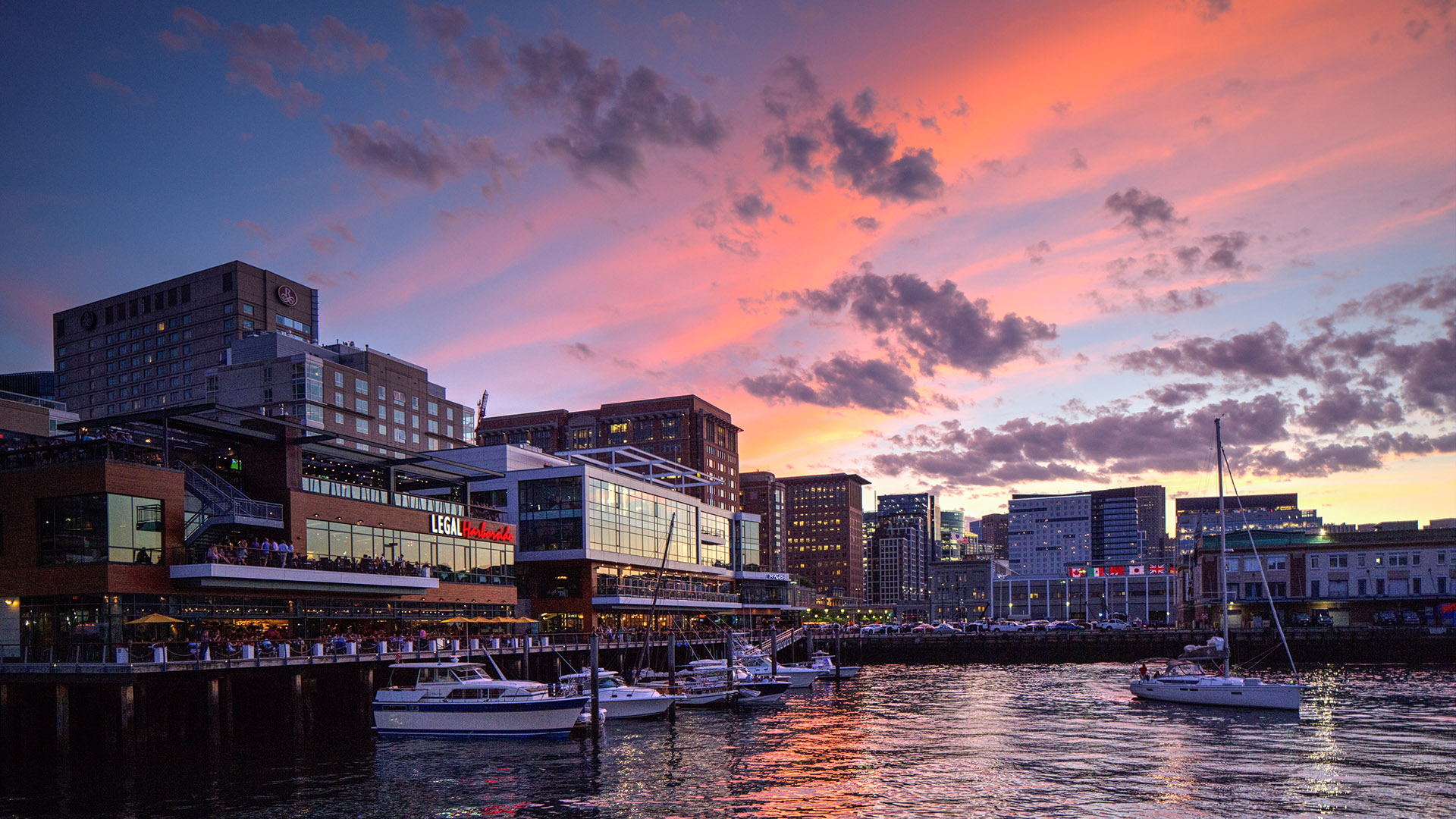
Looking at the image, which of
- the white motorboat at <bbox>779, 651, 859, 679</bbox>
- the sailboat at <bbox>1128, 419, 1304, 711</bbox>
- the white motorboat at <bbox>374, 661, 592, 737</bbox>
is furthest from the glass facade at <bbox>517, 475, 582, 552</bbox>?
the sailboat at <bbox>1128, 419, 1304, 711</bbox>

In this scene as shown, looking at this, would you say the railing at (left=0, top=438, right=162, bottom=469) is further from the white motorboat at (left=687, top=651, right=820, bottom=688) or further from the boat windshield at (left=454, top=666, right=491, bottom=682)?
the white motorboat at (left=687, top=651, right=820, bottom=688)

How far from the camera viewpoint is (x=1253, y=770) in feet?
160

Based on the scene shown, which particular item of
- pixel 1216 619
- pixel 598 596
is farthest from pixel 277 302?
pixel 1216 619

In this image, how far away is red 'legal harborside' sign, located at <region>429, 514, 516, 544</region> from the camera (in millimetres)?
85188

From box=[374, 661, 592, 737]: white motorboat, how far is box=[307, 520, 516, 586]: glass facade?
15.9 meters

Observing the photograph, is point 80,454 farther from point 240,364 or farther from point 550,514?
point 240,364

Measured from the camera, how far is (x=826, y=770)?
49.6 metres

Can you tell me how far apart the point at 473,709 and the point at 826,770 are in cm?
2069

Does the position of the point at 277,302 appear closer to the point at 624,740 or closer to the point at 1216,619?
the point at 624,740

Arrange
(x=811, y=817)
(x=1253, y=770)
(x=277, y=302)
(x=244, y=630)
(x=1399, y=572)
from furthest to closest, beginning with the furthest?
(x=277, y=302)
(x=1399, y=572)
(x=244, y=630)
(x=1253, y=770)
(x=811, y=817)

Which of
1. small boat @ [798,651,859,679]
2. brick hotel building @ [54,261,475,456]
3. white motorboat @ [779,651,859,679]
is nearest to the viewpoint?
white motorboat @ [779,651,859,679]

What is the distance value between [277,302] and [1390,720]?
550ft

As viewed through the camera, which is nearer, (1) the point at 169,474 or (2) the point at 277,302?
(1) the point at 169,474

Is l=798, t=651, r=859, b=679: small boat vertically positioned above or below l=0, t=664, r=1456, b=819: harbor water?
below
